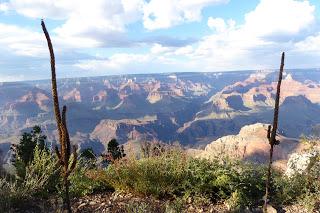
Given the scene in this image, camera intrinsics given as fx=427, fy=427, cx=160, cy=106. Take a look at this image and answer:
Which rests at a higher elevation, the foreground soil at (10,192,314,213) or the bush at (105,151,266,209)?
the bush at (105,151,266,209)

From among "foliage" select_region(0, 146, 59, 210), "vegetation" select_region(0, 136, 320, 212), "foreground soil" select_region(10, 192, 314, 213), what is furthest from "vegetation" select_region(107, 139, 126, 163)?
"foliage" select_region(0, 146, 59, 210)

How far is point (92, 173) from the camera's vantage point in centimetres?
969

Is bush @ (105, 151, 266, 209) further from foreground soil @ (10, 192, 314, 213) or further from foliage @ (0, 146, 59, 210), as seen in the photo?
foliage @ (0, 146, 59, 210)

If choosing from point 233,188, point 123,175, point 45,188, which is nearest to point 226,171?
point 233,188

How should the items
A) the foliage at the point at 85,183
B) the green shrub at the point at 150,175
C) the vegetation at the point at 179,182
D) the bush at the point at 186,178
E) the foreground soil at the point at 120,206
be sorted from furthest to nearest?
the foliage at the point at 85,183 → the green shrub at the point at 150,175 → the bush at the point at 186,178 → the vegetation at the point at 179,182 → the foreground soil at the point at 120,206

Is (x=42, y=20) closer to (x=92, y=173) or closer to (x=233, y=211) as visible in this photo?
(x=233, y=211)

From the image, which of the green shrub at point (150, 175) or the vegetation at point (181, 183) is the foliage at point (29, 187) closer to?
the vegetation at point (181, 183)

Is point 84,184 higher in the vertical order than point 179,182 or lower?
lower

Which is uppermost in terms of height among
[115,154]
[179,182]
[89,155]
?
[179,182]

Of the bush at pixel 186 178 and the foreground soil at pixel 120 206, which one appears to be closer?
the foreground soil at pixel 120 206

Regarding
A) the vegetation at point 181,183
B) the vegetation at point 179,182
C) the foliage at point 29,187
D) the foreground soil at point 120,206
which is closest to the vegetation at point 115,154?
the vegetation at point 179,182

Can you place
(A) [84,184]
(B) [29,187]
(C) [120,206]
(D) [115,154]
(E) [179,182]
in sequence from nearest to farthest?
1. (C) [120,206]
2. (B) [29,187]
3. (E) [179,182]
4. (A) [84,184]
5. (D) [115,154]

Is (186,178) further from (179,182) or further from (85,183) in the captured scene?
(85,183)

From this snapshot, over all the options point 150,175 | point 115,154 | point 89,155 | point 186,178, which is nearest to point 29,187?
point 150,175
